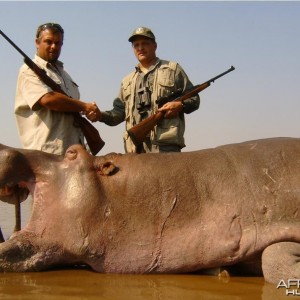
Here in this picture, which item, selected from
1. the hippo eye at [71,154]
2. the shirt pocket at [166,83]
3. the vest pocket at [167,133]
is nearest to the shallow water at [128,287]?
the hippo eye at [71,154]

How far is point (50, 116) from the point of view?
248 inches

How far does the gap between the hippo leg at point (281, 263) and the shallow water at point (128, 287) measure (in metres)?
0.10

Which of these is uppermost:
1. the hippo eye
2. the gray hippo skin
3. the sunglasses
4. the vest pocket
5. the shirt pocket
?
the sunglasses

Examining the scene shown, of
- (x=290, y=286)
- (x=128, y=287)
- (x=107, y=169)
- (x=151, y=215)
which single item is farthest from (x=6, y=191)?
(x=290, y=286)

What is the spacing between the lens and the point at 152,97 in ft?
24.1

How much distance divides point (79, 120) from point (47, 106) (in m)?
0.55

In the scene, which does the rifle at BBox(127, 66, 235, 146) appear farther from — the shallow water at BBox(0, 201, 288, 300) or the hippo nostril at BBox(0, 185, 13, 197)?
the shallow water at BBox(0, 201, 288, 300)

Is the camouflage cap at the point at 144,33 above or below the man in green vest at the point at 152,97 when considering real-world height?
above

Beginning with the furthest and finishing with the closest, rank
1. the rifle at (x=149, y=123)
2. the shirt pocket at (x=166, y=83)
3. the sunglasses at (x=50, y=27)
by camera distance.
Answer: the shirt pocket at (x=166, y=83) < the rifle at (x=149, y=123) < the sunglasses at (x=50, y=27)

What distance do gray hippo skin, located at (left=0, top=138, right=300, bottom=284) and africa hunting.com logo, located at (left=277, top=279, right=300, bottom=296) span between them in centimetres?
20

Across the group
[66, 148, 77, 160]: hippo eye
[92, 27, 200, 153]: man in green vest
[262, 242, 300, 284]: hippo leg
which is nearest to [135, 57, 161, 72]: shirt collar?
[92, 27, 200, 153]: man in green vest

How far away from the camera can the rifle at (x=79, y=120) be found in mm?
6219

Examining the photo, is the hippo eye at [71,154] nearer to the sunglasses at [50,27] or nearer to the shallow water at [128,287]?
the shallow water at [128,287]

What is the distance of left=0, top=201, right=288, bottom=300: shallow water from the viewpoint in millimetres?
3871
